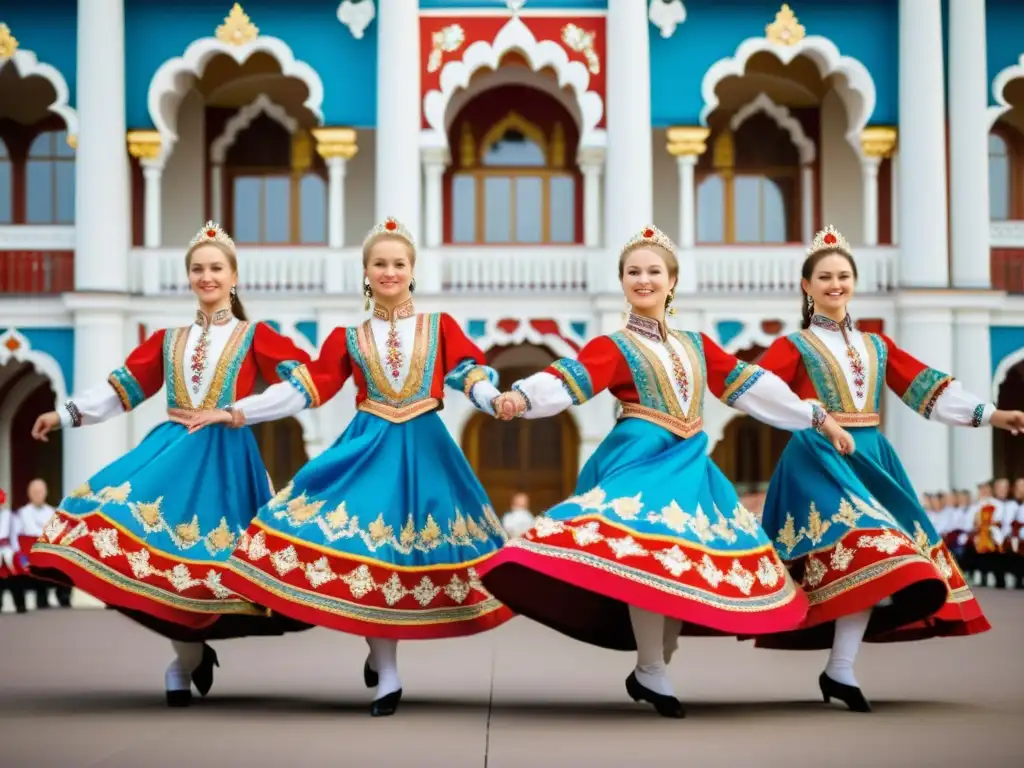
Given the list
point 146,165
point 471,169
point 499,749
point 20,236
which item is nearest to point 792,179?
point 471,169

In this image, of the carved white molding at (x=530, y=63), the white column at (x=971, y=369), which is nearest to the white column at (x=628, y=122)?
the carved white molding at (x=530, y=63)

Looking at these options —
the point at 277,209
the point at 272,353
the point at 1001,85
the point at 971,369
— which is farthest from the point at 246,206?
the point at 272,353

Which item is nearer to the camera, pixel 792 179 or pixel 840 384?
pixel 840 384

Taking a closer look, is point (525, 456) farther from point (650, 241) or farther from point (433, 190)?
point (650, 241)

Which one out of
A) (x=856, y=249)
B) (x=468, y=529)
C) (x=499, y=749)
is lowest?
(x=499, y=749)

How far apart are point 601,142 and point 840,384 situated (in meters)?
12.6

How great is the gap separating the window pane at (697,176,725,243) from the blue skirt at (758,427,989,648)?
48.7 feet

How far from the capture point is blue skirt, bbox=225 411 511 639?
23.3ft

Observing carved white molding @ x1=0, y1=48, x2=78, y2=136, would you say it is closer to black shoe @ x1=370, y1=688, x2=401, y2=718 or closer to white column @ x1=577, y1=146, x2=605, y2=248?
white column @ x1=577, y1=146, x2=605, y2=248

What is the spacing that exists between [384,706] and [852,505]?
218 centimetres

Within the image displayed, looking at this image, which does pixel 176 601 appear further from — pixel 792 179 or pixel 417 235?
pixel 792 179

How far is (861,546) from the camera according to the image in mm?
7340

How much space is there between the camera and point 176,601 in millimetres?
7465

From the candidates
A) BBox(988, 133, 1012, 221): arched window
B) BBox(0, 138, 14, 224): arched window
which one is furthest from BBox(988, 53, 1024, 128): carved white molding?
BBox(0, 138, 14, 224): arched window
